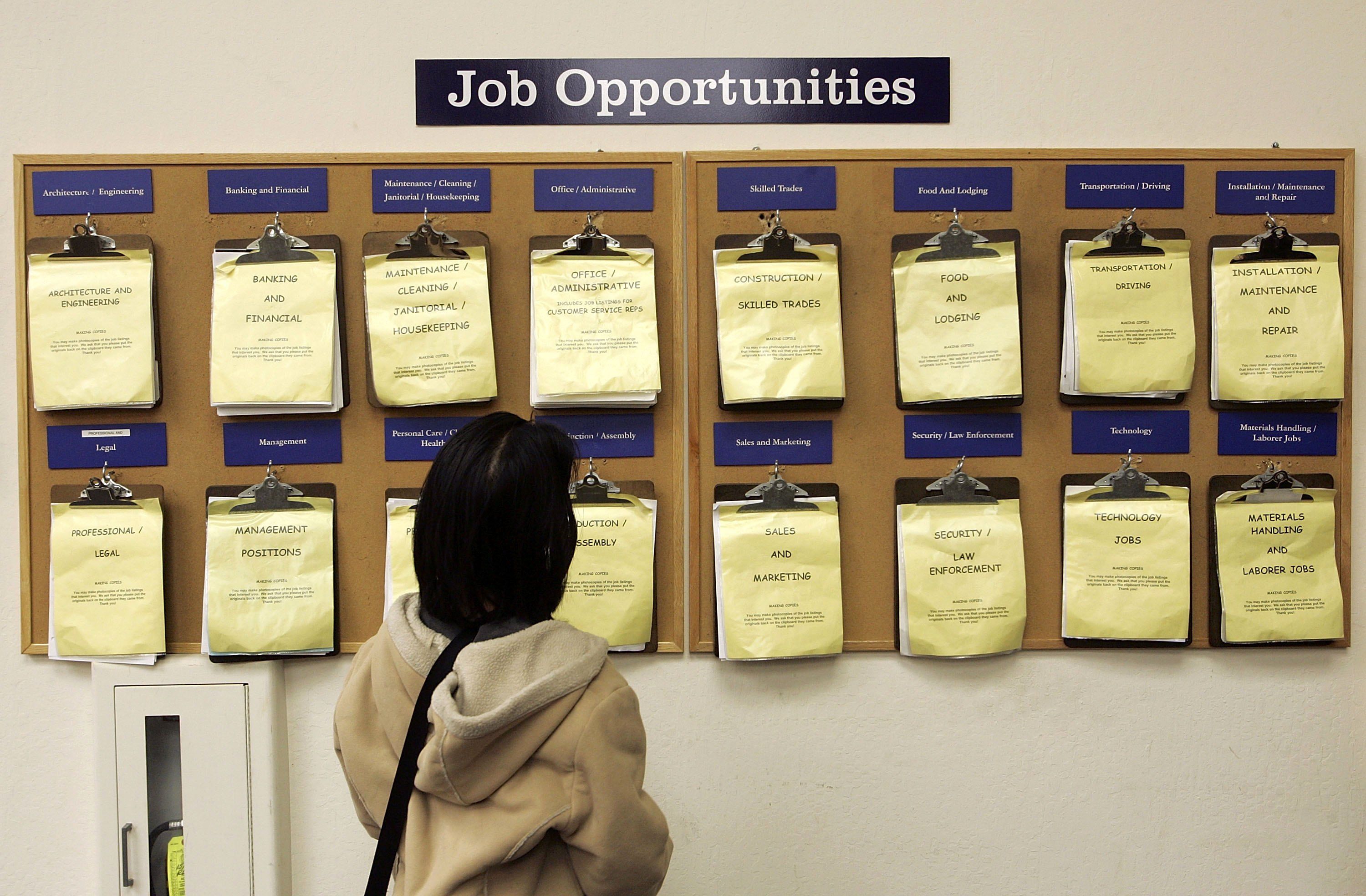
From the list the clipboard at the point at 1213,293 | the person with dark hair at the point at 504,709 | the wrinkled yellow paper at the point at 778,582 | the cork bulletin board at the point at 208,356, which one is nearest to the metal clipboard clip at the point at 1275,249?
the clipboard at the point at 1213,293

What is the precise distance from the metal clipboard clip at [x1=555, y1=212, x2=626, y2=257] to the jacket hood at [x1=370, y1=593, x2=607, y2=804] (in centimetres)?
62

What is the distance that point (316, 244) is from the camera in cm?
117

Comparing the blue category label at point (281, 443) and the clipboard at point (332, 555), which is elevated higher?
the blue category label at point (281, 443)

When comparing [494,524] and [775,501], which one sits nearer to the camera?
[494,524]

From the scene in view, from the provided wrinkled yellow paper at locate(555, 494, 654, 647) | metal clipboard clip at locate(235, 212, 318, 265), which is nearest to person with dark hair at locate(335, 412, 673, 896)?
wrinkled yellow paper at locate(555, 494, 654, 647)

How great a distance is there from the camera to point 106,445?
1.18m

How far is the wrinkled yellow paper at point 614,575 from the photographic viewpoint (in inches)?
46.0

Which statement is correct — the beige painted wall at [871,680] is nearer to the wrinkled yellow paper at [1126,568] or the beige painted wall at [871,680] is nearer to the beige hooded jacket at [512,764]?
the wrinkled yellow paper at [1126,568]

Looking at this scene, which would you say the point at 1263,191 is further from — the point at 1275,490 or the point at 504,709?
the point at 504,709

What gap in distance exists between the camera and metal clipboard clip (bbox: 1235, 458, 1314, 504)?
121 centimetres

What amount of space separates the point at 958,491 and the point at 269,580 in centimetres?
103

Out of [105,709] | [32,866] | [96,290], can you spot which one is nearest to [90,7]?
[96,290]

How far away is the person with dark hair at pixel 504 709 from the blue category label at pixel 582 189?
21.2 inches

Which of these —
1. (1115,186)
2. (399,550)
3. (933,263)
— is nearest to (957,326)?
(933,263)
